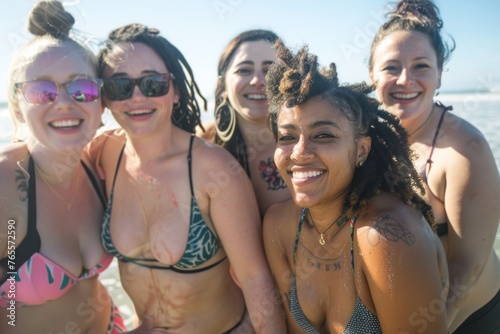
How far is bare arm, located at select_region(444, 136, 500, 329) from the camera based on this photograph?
109 inches

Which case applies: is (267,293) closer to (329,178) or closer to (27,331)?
(329,178)

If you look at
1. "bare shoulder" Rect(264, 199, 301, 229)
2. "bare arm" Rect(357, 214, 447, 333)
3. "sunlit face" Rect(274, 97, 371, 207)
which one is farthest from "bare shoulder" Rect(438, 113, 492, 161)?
"bare shoulder" Rect(264, 199, 301, 229)

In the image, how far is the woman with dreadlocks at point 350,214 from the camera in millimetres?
1959

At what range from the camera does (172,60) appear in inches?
119

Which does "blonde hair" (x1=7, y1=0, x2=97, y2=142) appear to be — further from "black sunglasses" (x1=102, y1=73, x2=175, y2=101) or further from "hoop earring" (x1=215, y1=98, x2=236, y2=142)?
"hoop earring" (x1=215, y1=98, x2=236, y2=142)

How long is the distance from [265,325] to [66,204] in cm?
154

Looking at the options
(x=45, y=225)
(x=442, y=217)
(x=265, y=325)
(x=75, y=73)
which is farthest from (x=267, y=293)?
(x=75, y=73)

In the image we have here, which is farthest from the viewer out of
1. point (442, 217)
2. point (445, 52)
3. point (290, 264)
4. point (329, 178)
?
point (445, 52)

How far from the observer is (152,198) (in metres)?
2.95

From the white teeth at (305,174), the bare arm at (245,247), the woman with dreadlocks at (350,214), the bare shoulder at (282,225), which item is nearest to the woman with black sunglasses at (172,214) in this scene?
the bare arm at (245,247)

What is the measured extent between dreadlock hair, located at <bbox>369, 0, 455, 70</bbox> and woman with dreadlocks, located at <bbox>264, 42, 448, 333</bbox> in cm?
119

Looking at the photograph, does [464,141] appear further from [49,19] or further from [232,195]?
[49,19]

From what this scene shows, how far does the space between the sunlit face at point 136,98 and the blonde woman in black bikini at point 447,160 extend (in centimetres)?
143

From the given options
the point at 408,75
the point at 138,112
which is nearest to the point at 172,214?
the point at 138,112
